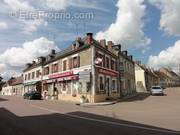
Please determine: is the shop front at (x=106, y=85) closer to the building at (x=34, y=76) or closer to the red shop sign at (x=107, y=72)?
the red shop sign at (x=107, y=72)

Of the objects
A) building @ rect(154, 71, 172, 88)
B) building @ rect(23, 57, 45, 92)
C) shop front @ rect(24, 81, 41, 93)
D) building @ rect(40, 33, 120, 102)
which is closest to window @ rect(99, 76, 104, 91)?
building @ rect(40, 33, 120, 102)

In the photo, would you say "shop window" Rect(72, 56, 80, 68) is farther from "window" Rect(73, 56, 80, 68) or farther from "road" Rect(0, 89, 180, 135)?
"road" Rect(0, 89, 180, 135)

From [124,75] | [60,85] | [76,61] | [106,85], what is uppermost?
[76,61]

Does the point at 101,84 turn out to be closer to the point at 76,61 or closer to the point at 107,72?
the point at 107,72

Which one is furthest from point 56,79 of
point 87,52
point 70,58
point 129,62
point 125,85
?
point 129,62

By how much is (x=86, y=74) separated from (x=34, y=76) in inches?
890

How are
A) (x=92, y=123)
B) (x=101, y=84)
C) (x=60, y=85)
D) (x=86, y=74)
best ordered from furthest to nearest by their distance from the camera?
1. (x=60, y=85)
2. (x=101, y=84)
3. (x=86, y=74)
4. (x=92, y=123)

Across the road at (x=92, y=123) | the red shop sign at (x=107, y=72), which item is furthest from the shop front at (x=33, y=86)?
the road at (x=92, y=123)

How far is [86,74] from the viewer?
2933cm

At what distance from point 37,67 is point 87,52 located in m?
19.5

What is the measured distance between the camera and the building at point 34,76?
149 ft

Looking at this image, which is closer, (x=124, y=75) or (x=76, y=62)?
(x=76, y=62)

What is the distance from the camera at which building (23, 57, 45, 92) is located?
4528 cm

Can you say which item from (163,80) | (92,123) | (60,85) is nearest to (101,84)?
(60,85)
